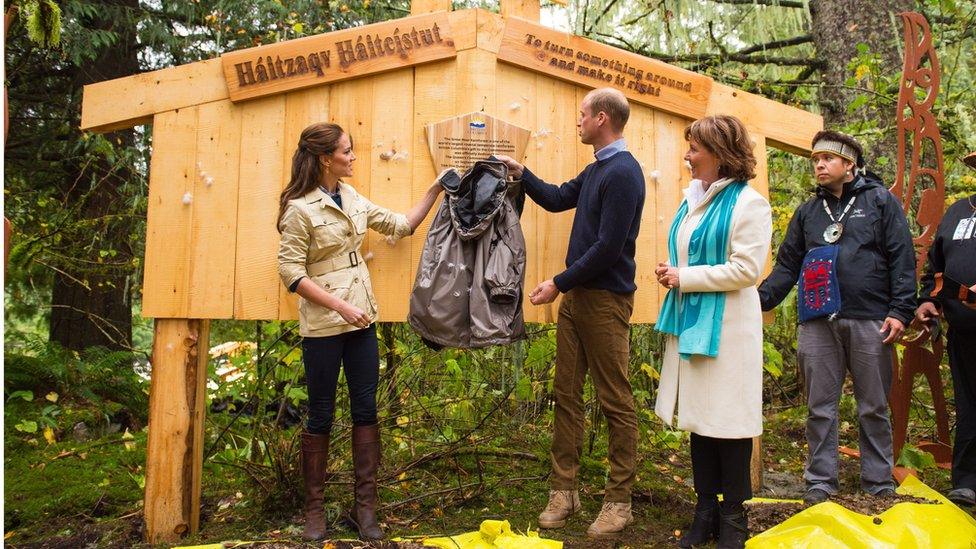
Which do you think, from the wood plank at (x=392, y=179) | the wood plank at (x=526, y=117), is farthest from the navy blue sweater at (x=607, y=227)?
the wood plank at (x=392, y=179)

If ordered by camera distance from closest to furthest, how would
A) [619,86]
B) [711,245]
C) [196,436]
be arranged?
1. [711,245]
2. [196,436]
3. [619,86]

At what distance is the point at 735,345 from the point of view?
9.70 feet

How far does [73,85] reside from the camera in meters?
6.39

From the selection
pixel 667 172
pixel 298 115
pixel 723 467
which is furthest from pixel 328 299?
pixel 667 172

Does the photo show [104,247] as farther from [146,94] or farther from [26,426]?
[146,94]

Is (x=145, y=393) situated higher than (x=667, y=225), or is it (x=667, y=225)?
(x=667, y=225)

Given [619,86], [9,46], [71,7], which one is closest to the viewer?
[619,86]

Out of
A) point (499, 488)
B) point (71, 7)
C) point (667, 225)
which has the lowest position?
point (499, 488)

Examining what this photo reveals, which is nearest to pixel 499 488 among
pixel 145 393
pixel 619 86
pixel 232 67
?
pixel 619 86

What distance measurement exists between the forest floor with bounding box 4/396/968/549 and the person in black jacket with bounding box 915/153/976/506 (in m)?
0.63

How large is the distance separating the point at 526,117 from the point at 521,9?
0.61 m

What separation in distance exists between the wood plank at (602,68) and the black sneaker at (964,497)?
2.48 meters

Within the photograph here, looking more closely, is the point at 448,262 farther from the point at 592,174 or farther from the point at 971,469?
the point at 971,469

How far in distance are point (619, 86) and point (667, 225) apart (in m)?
0.85
